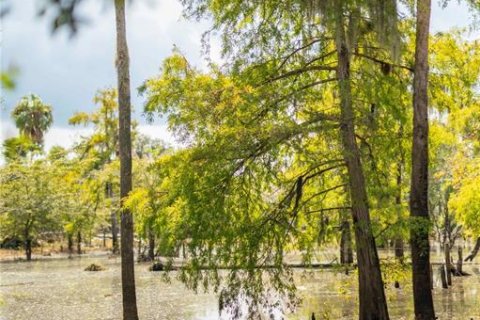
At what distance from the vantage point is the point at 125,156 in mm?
14477

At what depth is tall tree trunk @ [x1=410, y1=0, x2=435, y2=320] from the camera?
1246 cm

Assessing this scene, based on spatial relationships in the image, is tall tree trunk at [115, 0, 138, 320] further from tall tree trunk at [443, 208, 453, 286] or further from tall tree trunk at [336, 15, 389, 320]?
tall tree trunk at [443, 208, 453, 286]

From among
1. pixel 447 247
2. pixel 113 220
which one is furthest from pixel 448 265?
pixel 113 220

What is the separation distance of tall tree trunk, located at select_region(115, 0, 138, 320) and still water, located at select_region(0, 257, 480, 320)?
13.3 ft

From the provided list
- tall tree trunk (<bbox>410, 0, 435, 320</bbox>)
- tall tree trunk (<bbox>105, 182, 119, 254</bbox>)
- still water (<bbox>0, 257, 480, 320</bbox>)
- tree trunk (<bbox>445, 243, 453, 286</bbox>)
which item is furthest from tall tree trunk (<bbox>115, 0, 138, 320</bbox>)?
tall tree trunk (<bbox>105, 182, 119, 254</bbox>)

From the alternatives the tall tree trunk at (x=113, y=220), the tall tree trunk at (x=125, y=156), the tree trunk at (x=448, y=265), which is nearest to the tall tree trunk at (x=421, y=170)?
the tall tree trunk at (x=125, y=156)

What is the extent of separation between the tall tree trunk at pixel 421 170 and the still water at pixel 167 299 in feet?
9.76

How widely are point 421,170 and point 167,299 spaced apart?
13.5m

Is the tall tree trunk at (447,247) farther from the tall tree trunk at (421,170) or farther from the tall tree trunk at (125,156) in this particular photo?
the tall tree trunk at (125,156)

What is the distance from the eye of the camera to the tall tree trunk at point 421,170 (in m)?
12.5

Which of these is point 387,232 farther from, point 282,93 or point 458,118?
point 458,118

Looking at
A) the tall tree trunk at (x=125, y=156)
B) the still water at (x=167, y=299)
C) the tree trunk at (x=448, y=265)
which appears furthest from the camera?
the tree trunk at (x=448, y=265)

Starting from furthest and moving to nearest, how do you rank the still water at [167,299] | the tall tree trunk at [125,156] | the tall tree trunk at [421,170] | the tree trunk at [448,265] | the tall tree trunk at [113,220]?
the tall tree trunk at [113,220] < the tree trunk at [448,265] < the still water at [167,299] < the tall tree trunk at [125,156] < the tall tree trunk at [421,170]

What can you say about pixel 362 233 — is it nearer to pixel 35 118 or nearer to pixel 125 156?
pixel 125 156
